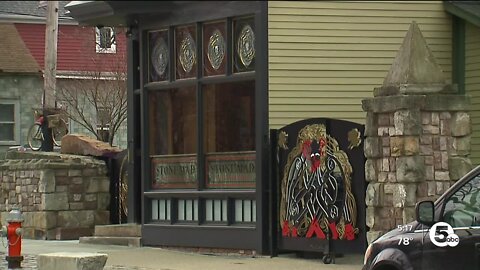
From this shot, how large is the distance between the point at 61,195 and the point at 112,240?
2076mm

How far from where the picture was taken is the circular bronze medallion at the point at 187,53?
17000mm

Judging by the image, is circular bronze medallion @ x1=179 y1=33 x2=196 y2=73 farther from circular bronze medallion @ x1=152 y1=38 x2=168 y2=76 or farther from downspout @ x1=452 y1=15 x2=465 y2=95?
downspout @ x1=452 y1=15 x2=465 y2=95

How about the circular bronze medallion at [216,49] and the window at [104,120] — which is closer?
the circular bronze medallion at [216,49]

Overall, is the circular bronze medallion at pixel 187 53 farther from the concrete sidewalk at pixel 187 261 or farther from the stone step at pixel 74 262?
the stone step at pixel 74 262

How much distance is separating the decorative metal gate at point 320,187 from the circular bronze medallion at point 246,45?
4.61 feet

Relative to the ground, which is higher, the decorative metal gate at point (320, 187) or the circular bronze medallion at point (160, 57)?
the circular bronze medallion at point (160, 57)

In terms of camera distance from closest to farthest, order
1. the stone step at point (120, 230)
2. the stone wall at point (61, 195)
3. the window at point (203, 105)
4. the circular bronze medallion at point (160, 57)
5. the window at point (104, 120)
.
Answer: the window at point (203, 105), the circular bronze medallion at point (160, 57), the stone step at point (120, 230), the stone wall at point (61, 195), the window at point (104, 120)

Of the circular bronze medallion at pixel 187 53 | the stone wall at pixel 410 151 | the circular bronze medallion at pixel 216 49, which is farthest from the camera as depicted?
the circular bronze medallion at pixel 187 53

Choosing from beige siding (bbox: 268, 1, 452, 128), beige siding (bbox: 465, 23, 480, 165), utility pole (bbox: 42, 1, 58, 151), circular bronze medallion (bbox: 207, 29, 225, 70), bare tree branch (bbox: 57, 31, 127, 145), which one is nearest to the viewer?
beige siding (bbox: 268, 1, 452, 128)

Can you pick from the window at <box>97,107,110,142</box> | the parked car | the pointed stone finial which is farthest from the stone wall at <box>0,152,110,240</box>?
the parked car

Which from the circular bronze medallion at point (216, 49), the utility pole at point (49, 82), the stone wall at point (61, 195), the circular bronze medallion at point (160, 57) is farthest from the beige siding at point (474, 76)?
the utility pole at point (49, 82)

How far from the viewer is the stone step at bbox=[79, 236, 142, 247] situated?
18.0 metres

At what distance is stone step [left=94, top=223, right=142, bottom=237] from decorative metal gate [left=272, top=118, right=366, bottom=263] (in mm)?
3621

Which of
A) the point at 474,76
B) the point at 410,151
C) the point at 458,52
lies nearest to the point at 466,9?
the point at 458,52
